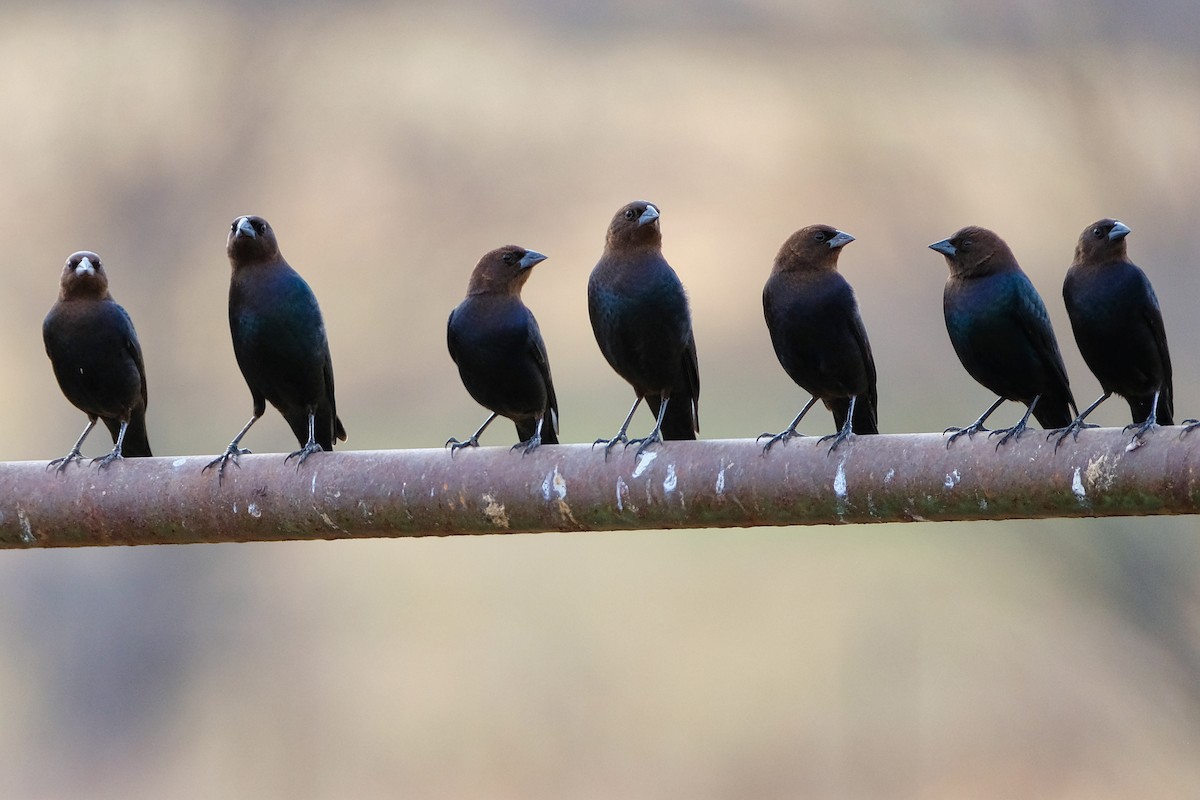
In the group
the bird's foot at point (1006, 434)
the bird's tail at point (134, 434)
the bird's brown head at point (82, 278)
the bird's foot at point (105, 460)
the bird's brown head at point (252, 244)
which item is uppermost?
the bird's brown head at point (252, 244)

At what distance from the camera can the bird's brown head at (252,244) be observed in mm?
5344

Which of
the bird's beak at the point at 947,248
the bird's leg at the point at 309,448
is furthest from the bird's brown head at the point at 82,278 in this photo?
the bird's beak at the point at 947,248

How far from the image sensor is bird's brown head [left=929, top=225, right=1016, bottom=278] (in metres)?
5.00

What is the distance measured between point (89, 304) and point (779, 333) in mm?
2603

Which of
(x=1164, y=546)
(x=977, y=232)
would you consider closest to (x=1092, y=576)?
(x=1164, y=546)

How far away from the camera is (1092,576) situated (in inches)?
429

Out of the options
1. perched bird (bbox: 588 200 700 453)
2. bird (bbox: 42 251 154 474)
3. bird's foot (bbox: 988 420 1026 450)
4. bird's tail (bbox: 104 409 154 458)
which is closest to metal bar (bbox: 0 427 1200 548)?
bird's foot (bbox: 988 420 1026 450)

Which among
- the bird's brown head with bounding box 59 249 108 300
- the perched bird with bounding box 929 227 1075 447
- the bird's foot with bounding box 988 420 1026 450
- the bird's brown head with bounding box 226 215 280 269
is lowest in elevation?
the bird's foot with bounding box 988 420 1026 450

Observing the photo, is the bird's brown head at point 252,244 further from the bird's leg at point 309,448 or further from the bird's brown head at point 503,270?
the bird's brown head at point 503,270

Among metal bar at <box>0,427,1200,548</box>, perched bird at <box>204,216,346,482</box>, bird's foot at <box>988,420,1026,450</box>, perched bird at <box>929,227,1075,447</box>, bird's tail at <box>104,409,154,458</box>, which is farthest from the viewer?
bird's tail at <box>104,409,154,458</box>

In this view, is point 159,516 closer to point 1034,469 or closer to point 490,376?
point 490,376

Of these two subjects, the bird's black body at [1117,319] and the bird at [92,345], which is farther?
the bird at [92,345]

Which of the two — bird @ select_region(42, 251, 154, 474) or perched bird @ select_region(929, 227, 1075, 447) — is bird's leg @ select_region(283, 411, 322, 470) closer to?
bird @ select_region(42, 251, 154, 474)

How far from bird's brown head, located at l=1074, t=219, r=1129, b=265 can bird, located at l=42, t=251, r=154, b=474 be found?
340 cm
